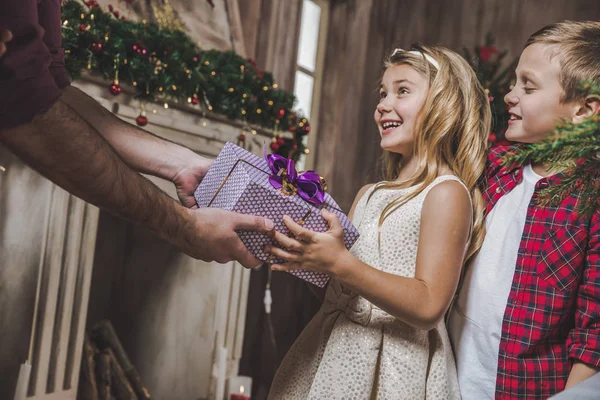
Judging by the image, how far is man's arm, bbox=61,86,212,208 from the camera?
1.55m

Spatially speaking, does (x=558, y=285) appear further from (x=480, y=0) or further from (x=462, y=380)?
(x=480, y=0)

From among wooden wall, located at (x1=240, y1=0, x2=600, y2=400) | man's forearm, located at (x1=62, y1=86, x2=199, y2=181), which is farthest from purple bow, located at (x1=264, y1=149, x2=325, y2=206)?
wooden wall, located at (x1=240, y1=0, x2=600, y2=400)

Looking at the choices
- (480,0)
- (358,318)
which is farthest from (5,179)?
(480,0)

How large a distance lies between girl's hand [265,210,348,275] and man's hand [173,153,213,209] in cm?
36

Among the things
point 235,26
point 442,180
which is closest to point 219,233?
point 442,180

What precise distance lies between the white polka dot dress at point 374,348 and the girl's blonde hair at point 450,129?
7 cm

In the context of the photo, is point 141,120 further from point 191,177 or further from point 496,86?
point 496,86

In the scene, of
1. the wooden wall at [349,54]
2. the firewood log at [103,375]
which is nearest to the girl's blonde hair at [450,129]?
the firewood log at [103,375]

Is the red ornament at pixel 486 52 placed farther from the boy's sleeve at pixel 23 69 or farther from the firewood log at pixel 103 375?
the boy's sleeve at pixel 23 69

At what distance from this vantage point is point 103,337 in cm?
274

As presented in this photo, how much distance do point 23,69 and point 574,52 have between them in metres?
1.17

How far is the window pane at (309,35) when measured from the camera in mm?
4094

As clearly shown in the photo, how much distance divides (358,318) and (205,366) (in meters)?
1.79

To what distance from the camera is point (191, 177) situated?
1.55 m
